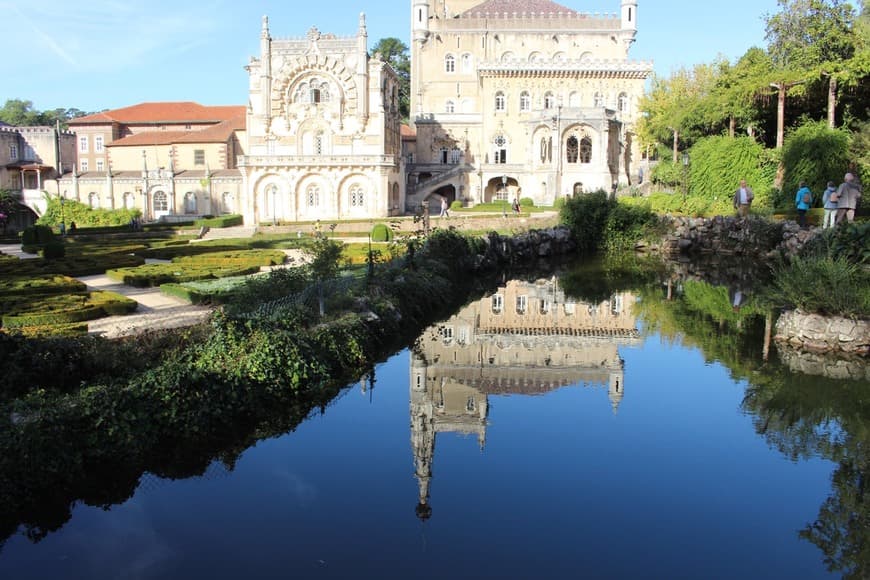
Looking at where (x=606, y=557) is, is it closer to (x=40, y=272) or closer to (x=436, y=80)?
(x=40, y=272)

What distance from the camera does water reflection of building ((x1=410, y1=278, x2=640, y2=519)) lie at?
1039cm

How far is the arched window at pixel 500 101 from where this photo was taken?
5403 centimetres

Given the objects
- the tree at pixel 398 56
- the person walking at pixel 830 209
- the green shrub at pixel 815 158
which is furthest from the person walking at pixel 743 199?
the tree at pixel 398 56

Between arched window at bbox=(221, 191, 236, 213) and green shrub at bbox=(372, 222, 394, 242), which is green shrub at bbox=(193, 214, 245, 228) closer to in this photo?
arched window at bbox=(221, 191, 236, 213)

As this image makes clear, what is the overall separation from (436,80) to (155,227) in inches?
1022

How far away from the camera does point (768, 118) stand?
34.8 meters

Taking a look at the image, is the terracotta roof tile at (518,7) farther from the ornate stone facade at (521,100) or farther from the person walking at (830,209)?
the person walking at (830,209)

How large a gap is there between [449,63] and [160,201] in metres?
23.2

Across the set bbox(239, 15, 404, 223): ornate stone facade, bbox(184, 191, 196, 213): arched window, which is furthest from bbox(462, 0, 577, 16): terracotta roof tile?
bbox(184, 191, 196, 213): arched window

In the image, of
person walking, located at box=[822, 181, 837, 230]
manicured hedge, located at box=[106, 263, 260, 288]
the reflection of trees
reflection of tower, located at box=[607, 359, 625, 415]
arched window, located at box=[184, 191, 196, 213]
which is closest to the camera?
the reflection of trees

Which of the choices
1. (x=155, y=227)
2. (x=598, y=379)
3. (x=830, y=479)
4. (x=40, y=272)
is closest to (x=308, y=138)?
(x=155, y=227)

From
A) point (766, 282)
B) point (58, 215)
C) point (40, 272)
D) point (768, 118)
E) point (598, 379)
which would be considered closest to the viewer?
point (598, 379)

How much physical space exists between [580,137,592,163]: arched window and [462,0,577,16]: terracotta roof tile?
13.8 metres

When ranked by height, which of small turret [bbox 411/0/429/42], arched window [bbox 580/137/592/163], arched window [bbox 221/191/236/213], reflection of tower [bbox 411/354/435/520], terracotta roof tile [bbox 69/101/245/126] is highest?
small turret [bbox 411/0/429/42]
